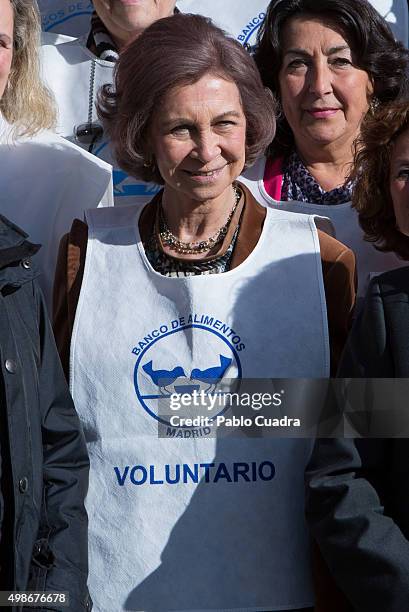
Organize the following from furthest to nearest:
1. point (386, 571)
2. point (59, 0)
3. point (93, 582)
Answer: point (59, 0)
point (93, 582)
point (386, 571)

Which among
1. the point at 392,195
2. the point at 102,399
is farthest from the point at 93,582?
the point at 392,195

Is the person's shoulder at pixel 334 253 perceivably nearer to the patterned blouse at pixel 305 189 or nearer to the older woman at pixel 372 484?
the older woman at pixel 372 484

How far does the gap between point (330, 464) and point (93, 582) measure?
0.70 meters

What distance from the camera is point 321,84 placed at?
351cm

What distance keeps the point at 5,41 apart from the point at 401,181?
1.25 m

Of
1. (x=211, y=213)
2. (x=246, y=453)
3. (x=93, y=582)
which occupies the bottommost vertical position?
(x=93, y=582)

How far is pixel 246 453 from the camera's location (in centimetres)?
291

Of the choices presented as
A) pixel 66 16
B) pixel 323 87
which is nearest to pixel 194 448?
pixel 323 87

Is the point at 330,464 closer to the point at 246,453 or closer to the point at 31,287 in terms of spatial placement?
the point at 246,453

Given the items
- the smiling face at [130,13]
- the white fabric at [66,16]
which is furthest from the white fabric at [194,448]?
the white fabric at [66,16]

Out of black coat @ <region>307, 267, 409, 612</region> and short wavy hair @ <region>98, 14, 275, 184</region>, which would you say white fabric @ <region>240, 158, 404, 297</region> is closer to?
short wavy hair @ <region>98, 14, 275, 184</region>

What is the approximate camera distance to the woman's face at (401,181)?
9.36 feet

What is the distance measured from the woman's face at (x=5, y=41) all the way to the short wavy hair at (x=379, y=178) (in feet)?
3.42

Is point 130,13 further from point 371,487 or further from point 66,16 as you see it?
point 371,487
